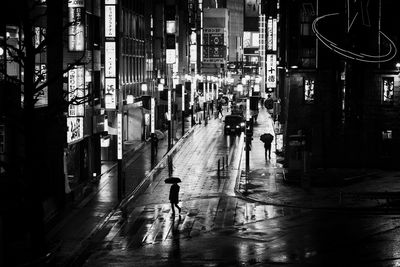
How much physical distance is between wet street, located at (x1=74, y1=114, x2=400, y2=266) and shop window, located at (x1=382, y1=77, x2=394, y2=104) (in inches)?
573

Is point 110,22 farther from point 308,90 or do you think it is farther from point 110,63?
point 308,90

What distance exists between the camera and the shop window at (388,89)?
182 feet

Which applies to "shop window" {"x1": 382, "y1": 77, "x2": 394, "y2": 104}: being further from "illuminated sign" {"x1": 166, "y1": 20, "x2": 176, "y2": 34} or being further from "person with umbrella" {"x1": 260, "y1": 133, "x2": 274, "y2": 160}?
"illuminated sign" {"x1": 166, "y1": 20, "x2": 176, "y2": 34}

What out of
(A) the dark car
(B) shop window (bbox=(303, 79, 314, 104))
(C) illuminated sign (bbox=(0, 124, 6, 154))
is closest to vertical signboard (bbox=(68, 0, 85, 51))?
(C) illuminated sign (bbox=(0, 124, 6, 154))

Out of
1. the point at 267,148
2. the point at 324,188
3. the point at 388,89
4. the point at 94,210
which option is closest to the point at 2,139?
the point at 94,210

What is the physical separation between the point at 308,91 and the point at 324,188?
38.9ft

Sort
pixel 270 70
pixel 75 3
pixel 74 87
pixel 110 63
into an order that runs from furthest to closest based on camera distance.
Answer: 1. pixel 270 70
2. pixel 110 63
3. pixel 74 87
4. pixel 75 3

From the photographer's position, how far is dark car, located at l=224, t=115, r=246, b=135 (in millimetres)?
83500

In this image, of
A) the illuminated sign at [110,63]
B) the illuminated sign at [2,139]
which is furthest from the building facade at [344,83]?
the illuminated sign at [2,139]

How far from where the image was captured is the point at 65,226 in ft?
113

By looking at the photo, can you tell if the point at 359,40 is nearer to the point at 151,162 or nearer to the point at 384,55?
the point at 384,55

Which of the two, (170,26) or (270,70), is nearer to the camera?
(270,70)

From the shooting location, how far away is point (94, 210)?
126ft

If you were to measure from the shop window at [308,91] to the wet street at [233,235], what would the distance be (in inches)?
497
